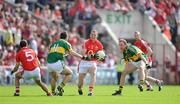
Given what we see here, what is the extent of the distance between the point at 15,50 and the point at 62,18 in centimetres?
578

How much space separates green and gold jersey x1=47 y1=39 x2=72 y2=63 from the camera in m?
29.0

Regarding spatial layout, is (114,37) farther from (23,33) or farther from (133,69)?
(133,69)

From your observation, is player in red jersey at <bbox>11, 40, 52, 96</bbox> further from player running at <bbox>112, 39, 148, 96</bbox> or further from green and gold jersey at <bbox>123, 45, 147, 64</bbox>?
green and gold jersey at <bbox>123, 45, 147, 64</bbox>

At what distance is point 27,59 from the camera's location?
2877 cm

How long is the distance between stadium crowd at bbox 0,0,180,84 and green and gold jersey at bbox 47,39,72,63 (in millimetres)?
13931

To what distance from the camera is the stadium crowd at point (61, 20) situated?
4372cm

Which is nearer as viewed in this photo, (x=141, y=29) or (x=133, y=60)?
(x=133, y=60)

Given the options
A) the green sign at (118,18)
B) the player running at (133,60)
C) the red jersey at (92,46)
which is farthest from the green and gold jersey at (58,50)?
the green sign at (118,18)

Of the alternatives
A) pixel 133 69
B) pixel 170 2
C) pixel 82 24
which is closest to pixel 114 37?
pixel 82 24

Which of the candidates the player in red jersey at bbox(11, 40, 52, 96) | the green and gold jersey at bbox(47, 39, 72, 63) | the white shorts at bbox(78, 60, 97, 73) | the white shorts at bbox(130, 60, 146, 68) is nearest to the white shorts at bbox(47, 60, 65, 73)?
the green and gold jersey at bbox(47, 39, 72, 63)

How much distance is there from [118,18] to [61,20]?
412 centimetres

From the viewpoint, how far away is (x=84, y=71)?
30688 millimetres

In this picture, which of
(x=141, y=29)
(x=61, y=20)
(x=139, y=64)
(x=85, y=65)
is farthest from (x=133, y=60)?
(x=141, y=29)

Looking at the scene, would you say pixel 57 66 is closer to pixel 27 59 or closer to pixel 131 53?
pixel 27 59
